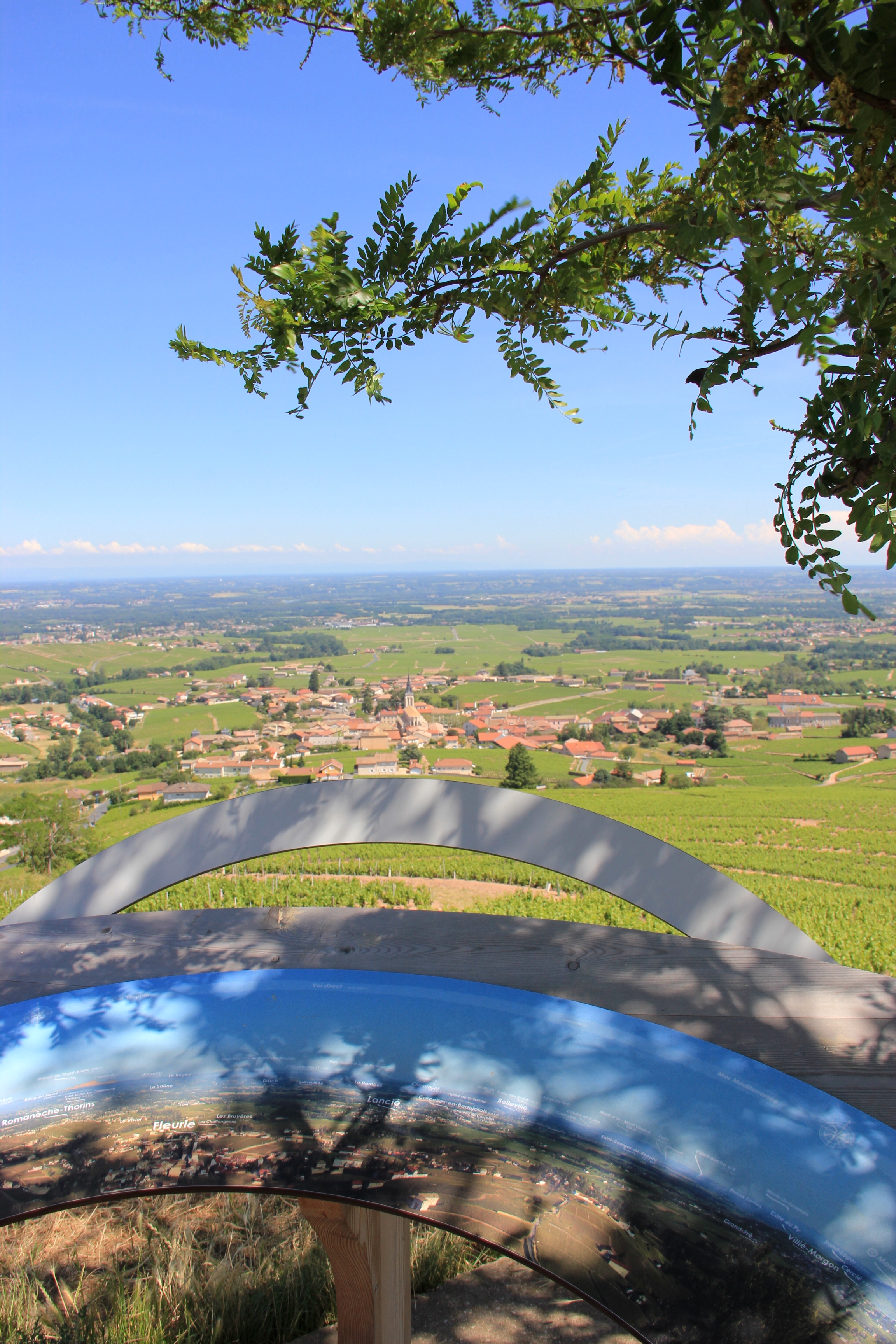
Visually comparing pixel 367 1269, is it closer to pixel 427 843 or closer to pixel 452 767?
pixel 427 843

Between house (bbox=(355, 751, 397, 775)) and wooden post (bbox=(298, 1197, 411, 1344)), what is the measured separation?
12568mm

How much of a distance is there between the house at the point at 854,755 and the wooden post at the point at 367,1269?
25.5 m

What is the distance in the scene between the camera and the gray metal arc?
3068 millimetres

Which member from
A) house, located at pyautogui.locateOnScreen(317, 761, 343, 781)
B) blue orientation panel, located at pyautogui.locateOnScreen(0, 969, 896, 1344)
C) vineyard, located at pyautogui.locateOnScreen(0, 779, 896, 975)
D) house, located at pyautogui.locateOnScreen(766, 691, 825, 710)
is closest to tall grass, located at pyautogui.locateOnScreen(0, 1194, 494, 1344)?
blue orientation panel, located at pyautogui.locateOnScreen(0, 969, 896, 1344)

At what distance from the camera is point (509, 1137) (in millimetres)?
1571

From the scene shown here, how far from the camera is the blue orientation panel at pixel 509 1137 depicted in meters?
1.28

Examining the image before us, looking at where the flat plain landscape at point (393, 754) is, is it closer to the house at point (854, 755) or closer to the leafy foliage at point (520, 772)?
the house at point (854, 755)

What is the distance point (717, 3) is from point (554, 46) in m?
1.35

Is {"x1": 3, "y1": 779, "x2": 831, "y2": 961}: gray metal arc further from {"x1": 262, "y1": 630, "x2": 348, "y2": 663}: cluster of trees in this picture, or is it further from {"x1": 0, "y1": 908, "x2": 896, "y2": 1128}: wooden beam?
{"x1": 262, "y1": 630, "x2": 348, "y2": 663}: cluster of trees

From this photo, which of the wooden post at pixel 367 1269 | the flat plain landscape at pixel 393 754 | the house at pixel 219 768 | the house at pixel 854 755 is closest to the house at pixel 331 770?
the flat plain landscape at pixel 393 754

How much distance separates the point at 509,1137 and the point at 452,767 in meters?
15.4

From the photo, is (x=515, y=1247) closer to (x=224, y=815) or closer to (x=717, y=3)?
(x=717, y=3)

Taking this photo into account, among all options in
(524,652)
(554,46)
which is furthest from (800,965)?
(524,652)

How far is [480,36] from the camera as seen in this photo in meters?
1.76
